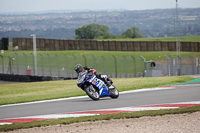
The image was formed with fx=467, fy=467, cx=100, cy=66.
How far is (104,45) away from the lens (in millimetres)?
78062

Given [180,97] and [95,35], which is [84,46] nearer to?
[180,97]

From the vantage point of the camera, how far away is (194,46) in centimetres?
6825

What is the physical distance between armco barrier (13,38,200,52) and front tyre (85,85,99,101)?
53654 mm

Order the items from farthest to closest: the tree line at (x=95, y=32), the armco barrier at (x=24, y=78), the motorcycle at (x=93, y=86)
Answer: the tree line at (x=95, y=32), the armco barrier at (x=24, y=78), the motorcycle at (x=93, y=86)

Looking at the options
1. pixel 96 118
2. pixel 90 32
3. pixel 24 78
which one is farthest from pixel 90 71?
pixel 90 32

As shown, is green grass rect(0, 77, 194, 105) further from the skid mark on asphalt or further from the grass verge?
the grass verge

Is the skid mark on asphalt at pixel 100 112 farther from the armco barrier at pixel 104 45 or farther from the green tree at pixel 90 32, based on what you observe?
the green tree at pixel 90 32

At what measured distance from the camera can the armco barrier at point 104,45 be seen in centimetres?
6934

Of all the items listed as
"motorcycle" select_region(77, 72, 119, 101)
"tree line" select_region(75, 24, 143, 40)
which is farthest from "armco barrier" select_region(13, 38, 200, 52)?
"tree line" select_region(75, 24, 143, 40)

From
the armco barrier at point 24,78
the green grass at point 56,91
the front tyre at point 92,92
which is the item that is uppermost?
the front tyre at point 92,92

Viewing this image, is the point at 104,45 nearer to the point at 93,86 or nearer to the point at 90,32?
the point at 93,86

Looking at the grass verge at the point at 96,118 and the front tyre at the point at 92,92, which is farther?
the front tyre at the point at 92,92

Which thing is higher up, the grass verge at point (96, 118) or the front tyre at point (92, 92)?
the front tyre at point (92, 92)

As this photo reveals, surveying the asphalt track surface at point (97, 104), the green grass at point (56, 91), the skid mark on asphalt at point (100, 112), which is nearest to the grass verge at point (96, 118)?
the skid mark on asphalt at point (100, 112)
